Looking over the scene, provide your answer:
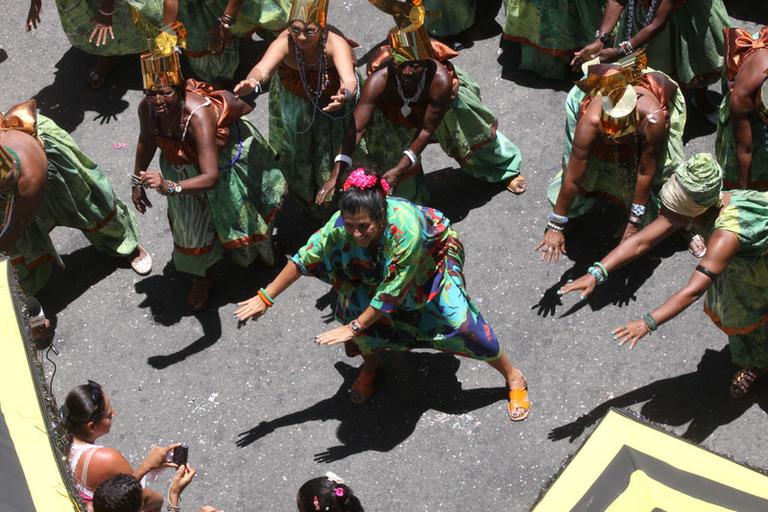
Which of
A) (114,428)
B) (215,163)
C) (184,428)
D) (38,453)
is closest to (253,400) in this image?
(184,428)

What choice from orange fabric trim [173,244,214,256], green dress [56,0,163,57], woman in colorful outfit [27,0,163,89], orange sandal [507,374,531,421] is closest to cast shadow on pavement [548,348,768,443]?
orange sandal [507,374,531,421]

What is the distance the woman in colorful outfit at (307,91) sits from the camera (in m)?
5.66

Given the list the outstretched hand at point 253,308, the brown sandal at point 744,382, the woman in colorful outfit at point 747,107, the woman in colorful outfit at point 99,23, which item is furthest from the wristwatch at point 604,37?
the woman in colorful outfit at point 99,23

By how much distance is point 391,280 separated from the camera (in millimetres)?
4848

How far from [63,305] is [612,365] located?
10.7ft

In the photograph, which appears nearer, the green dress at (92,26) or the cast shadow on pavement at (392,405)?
the cast shadow on pavement at (392,405)

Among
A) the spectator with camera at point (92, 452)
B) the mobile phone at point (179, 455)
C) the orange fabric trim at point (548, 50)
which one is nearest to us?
the spectator with camera at point (92, 452)

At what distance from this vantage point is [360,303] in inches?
206

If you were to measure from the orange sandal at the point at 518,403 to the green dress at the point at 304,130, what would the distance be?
1606mm

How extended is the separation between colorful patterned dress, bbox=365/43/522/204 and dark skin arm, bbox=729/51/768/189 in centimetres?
142

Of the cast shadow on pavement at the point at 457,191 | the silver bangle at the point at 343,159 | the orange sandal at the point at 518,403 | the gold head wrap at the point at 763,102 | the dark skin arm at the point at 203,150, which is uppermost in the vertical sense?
the gold head wrap at the point at 763,102

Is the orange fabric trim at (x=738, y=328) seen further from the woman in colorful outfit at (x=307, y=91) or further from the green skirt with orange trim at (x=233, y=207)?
the green skirt with orange trim at (x=233, y=207)

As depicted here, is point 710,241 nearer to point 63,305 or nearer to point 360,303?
point 360,303

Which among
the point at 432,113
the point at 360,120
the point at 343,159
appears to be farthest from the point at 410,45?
the point at 343,159
